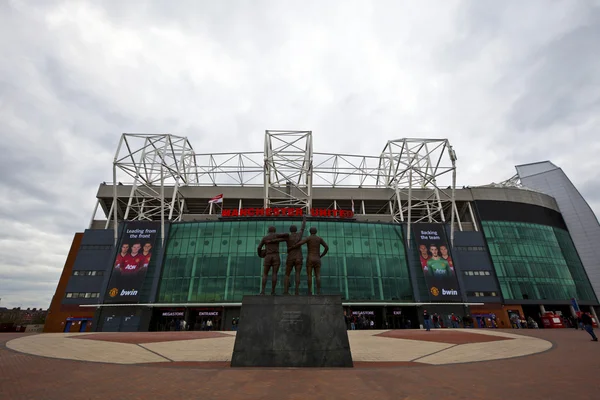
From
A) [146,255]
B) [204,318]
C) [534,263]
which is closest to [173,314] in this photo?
[204,318]

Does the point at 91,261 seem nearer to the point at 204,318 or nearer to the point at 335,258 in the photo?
the point at 204,318

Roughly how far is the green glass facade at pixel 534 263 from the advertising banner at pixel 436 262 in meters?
10.5

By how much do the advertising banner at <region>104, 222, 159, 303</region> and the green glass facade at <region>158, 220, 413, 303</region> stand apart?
2859 mm

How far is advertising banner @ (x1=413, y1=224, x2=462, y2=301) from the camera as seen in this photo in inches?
1635

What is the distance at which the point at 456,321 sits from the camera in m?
38.9

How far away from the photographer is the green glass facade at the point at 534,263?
47125 mm

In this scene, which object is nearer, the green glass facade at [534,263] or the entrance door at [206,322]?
the entrance door at [206,322]

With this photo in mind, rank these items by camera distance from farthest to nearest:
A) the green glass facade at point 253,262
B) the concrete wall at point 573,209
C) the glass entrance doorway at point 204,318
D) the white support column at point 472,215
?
the concrete wall at point 573,209
the white support column at point 472,215
the green glass facade at point 253,262
the glass entrance doorway at point 204,318

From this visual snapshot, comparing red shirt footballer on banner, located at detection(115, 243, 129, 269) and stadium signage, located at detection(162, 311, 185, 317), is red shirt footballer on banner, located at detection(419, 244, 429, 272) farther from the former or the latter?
red shirt footballer on banner, located at detection(115, 243, 129, 269)

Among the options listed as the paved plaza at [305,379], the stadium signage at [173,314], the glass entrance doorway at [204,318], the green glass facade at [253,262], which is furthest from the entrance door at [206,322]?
the paved plaza at [305,379]

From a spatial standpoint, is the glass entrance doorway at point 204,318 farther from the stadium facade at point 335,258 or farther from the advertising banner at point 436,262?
the advertising banner at point 436,262

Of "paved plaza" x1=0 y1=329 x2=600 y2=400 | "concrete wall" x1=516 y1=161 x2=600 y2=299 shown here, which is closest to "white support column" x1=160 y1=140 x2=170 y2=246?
"paved plaza" x1=0 y1=329 x2=600 y2=400

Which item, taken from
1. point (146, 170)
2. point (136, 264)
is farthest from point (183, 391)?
point (146, 170)

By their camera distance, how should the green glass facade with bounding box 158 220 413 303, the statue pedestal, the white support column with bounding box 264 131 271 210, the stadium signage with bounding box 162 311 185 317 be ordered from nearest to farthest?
the statue pedestal → the stadium signage with bounding box 162 311 185 317 → the green glass facade with bounding box 158 220 413 303 → the white support column with bounding box 264 131 271 210
